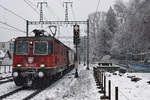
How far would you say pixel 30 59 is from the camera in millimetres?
13992

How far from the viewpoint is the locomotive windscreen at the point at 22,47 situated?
46.9 ft

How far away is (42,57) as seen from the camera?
14.0 metres

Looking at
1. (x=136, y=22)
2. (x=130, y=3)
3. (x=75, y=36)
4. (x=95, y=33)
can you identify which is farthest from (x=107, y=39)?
(x=75, y=36)

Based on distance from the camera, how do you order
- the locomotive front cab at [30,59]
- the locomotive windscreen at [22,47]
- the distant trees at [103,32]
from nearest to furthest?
the locomotive front cab at [30,59] < the locomotive windscreen at [22,47] < the distant trees at [103,32]

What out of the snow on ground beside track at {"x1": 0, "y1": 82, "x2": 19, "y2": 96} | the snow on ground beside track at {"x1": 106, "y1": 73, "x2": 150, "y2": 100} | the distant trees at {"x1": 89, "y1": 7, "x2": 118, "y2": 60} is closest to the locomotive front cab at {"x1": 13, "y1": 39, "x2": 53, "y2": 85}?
the snow on ground beside track at {"x1": 0, "y1": 82, "x2": 19, "y2": 96}

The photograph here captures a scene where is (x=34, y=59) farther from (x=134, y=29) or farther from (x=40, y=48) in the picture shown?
(x=134, y=29)

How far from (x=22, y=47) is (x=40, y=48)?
1.07 m

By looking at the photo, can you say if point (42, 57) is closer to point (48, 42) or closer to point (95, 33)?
point (48, 42)

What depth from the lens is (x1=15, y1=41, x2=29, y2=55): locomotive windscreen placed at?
1428 cm

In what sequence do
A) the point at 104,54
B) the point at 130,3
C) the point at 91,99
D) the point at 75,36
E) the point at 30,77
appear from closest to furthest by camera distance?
the point at 91,99 < the point at 30,77 < the point at 75,36 < the point at 130,3 < the point at 104,54

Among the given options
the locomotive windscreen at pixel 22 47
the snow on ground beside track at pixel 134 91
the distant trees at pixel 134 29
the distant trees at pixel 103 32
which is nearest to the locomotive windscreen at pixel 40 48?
the locomotive windscreen at pixel 22 47

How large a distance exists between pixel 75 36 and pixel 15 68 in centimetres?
723

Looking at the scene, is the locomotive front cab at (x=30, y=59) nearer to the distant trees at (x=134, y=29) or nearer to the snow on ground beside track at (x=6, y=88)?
the snow on ground beside track at (x=6, y=88)

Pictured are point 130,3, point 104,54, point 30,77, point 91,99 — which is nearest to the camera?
point 91,99
